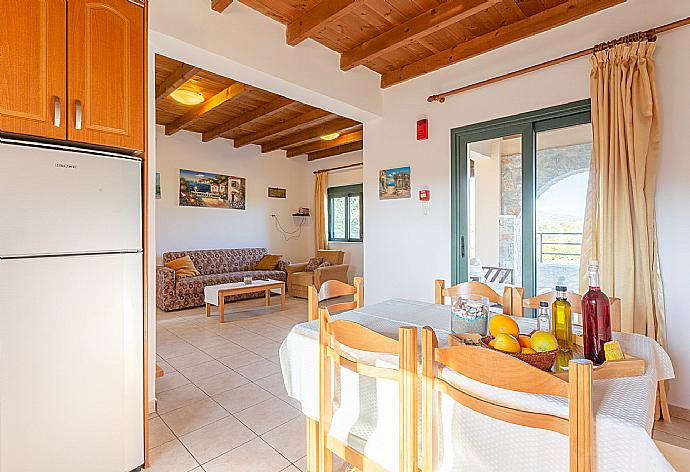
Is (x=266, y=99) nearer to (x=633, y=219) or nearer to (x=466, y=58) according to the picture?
(x=466, y=58)

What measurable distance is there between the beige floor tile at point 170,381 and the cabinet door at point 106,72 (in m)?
1.88

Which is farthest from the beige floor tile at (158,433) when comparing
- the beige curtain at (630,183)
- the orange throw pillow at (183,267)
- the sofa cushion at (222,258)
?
the sofa cushion at (222,258)

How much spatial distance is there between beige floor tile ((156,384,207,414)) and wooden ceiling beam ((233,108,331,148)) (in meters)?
3.65

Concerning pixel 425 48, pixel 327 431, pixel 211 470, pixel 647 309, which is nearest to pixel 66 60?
pixel 327 431

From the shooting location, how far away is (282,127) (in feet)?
19.0

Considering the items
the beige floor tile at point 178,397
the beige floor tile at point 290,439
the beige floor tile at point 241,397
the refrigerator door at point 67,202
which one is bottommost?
the beige floor tile at point 290,439

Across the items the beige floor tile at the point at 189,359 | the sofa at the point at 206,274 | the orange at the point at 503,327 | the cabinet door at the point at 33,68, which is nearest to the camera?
the orange at the point at 503,327

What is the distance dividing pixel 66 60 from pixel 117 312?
110 centimetres

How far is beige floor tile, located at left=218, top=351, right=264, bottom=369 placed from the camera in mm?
3236

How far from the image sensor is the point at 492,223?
131 inches

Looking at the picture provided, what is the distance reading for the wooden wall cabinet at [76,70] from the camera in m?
1.39

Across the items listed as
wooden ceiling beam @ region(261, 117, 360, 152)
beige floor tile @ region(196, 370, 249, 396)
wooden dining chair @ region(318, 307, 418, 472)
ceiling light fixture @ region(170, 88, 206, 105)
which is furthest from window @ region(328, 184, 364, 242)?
wooden dining chair @ region(318, 307, 418, 472)

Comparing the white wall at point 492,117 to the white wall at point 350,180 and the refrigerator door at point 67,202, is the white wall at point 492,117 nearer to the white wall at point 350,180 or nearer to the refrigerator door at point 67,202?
the refrigerator door at point 67,202

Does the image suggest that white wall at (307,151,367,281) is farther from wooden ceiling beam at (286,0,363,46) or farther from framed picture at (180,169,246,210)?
wooden ceiling beam at (286,0,363,46)
